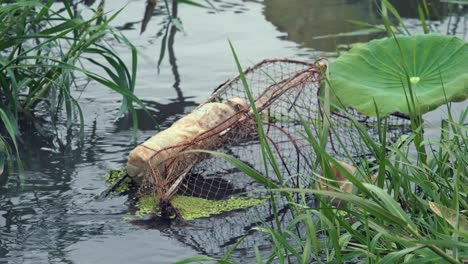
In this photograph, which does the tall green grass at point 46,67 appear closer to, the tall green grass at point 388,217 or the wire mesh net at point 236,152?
the wire mesh net at point 236,152

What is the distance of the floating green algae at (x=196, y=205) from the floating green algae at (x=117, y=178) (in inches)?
5.6

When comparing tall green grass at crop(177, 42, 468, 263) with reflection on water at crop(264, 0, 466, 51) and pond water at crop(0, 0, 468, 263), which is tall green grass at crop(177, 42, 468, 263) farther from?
reflection on water at crop(264, 0, 466, 51)

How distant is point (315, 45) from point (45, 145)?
2042mm

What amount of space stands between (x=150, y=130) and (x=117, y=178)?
0.65 m

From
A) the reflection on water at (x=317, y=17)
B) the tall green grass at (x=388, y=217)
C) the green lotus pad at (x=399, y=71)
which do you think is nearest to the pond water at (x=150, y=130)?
the reflection on water at (x=317, y=17)

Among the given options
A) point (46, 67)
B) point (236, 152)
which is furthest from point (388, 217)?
point (46, 67)

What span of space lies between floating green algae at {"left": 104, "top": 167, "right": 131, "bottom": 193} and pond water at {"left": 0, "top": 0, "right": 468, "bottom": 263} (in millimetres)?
39

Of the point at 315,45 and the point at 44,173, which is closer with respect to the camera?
the point at 44,173

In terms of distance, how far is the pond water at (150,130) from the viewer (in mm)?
3572

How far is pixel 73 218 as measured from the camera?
12.4 feet

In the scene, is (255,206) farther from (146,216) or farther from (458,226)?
(458,226)

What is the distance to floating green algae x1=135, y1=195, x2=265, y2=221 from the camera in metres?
3.83

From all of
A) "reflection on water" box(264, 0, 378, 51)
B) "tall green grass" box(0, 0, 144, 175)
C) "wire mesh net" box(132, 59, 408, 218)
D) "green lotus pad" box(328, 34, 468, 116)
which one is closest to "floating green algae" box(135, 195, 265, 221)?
"wire mesh net" box(132, 59, 408, 218)

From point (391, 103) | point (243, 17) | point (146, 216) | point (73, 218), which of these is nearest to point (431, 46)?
point (391, 103)
